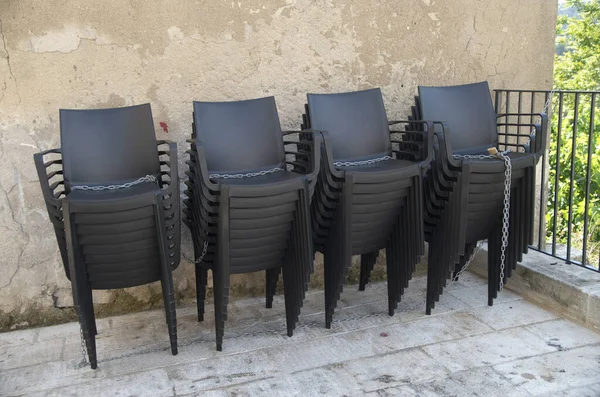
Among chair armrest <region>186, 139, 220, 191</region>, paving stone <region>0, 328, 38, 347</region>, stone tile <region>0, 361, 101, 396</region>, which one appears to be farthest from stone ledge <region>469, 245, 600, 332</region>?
paving stone <region>0, 328, 38, 347</region>

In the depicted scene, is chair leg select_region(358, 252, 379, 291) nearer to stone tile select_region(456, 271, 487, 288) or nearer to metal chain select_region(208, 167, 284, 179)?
stone tile select_region(456, 271, 487, 288)

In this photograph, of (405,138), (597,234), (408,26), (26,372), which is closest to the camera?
(26,372)

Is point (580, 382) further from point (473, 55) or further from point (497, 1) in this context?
point (497, 1)

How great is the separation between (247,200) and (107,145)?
2.72 ft

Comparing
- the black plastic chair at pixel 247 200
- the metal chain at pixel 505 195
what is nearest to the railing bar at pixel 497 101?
the metal chain at pixel 505 195

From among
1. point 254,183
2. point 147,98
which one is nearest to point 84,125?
point 147,98

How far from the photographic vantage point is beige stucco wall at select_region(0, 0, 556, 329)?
10.1 feet

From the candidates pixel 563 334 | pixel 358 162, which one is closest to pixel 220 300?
pixel 358 162

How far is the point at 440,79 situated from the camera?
154 inches

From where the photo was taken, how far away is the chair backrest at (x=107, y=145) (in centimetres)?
285

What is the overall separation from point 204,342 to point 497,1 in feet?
9.60

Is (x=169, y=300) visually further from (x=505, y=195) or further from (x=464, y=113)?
(x=464, y=113)

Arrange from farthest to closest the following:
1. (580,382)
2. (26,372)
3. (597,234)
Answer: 1. (597,234)
2. (26,372)
3. (580,382)

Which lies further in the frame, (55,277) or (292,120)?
(292,120)
